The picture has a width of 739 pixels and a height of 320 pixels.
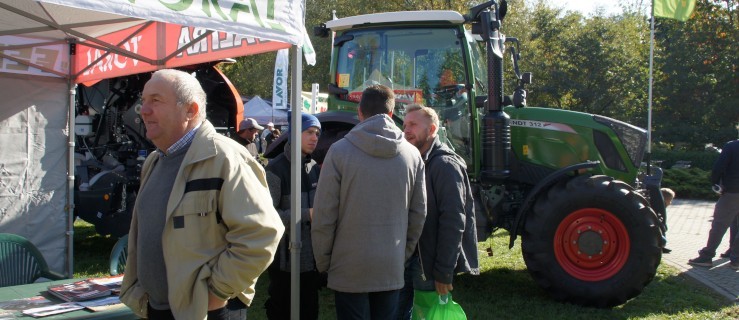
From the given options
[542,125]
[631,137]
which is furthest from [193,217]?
[631,137]

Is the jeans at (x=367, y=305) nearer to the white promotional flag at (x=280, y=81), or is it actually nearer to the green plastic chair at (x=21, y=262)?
the green plastic chair at (x=21, y=262)

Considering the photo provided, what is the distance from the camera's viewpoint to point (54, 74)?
524 cm

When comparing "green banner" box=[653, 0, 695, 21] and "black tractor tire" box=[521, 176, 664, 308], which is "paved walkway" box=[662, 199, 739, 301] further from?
"green banner" box=[653, 0, 695, 21]

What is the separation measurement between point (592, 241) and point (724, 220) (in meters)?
2.69

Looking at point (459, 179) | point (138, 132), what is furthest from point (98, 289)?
point (138, 132)

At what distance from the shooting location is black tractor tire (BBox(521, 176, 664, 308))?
5199mm

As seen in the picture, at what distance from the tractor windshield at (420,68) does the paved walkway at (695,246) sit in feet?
9.94

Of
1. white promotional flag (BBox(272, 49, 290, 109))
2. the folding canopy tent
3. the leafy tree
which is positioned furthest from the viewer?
the leafy tree

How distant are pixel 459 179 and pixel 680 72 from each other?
65.5 feet

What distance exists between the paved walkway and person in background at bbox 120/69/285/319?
5300 mm

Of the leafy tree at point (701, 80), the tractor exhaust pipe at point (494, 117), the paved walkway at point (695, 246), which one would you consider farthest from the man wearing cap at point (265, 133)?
the leafy tree at point (701, 80)

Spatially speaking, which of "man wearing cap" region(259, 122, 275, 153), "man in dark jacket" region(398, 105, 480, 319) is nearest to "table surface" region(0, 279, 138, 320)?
"man in dark jacket" region(398, 105, 480, 319)

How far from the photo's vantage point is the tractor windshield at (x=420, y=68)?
19.1 feet

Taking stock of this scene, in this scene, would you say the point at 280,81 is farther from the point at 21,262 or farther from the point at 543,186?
the point at 21,262
